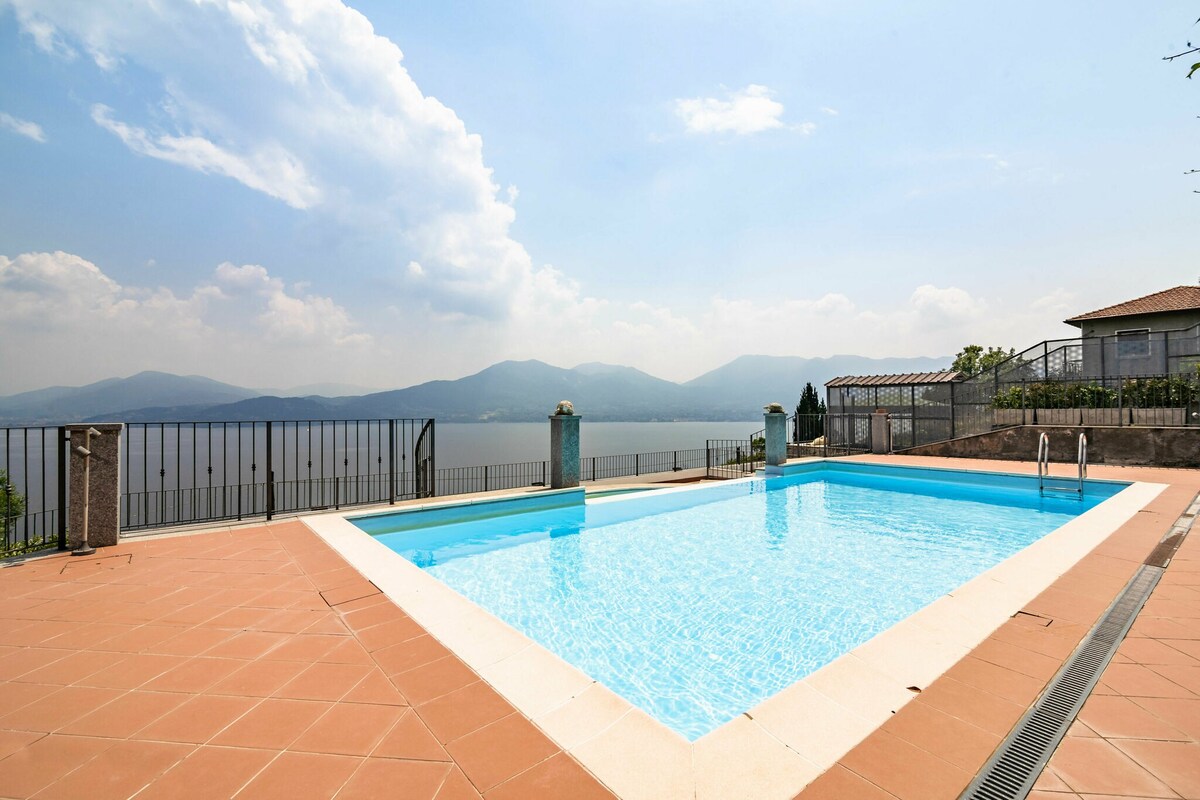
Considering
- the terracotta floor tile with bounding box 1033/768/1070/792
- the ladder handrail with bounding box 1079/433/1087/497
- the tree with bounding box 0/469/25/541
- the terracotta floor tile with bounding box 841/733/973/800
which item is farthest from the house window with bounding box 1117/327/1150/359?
the tree with bounding box 0/469/25/541

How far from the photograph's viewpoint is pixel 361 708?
226 cm

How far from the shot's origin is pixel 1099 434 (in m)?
12.2

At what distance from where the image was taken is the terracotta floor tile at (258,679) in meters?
2.42

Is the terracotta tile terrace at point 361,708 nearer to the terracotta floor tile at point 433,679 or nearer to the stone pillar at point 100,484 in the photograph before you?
the terracotta floor tile at point 433,679

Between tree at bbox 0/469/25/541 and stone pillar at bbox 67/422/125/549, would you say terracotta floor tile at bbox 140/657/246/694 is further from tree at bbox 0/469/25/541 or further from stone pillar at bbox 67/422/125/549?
stone pillar at bbox 67/422/125/549

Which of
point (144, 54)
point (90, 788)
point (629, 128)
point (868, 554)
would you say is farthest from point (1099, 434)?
point (144, 54)

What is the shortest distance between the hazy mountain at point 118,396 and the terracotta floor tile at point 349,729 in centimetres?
11429

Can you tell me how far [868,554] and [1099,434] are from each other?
11.2 metres

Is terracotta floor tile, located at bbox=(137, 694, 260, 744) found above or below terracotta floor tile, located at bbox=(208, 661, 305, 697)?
above

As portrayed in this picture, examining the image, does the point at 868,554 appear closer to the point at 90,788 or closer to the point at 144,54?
the point at 90,788

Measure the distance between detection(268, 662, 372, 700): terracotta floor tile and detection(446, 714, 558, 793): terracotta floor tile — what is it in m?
0.85

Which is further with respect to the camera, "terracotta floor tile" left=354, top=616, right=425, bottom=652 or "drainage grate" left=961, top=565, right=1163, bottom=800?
"terracotta floor tile" left=354, top=616, right=425, bottom=652

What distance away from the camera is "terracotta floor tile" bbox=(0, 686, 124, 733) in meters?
2.17

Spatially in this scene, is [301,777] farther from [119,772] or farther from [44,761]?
[44,761]
